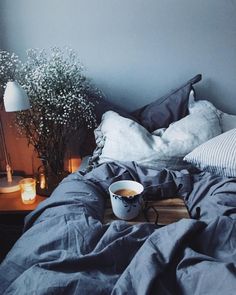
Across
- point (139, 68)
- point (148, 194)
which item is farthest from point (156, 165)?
point (139, 68)

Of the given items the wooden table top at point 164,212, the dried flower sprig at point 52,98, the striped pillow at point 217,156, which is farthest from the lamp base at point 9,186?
the striped pillow at point 217,156

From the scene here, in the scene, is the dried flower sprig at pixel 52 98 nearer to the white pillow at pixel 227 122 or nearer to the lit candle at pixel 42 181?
the lit candle at pixel 42 181

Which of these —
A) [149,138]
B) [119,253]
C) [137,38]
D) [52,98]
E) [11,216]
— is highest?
[137,38]

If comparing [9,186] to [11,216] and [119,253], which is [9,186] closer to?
[11,216]

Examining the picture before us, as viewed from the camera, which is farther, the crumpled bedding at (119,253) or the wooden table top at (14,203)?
the wooden table top at (14,203)

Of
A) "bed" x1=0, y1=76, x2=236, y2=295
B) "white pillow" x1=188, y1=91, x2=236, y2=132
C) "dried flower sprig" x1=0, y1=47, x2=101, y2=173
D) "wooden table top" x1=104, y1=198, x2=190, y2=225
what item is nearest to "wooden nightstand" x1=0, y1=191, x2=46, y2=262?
"dried flower sprig" x1=0, y1=47, x2=101, y2=173

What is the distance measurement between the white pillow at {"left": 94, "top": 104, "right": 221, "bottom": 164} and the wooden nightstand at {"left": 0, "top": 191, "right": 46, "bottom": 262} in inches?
16.5

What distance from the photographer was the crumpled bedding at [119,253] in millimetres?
584

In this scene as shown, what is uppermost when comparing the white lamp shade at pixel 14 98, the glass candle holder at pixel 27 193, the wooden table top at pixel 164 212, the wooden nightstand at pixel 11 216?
the white lamp shade at pixel 14 98

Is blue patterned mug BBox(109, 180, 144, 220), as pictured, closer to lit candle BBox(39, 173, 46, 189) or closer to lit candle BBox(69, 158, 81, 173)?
lit candle BBox(39, 173, 46, 189)

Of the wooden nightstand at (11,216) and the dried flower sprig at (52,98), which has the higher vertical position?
the dried flower sprig at (52,98)

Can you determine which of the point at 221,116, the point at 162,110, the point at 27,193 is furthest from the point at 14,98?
the point at 221,116

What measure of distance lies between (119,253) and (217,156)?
0.57 meters

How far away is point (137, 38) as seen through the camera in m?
1.47
